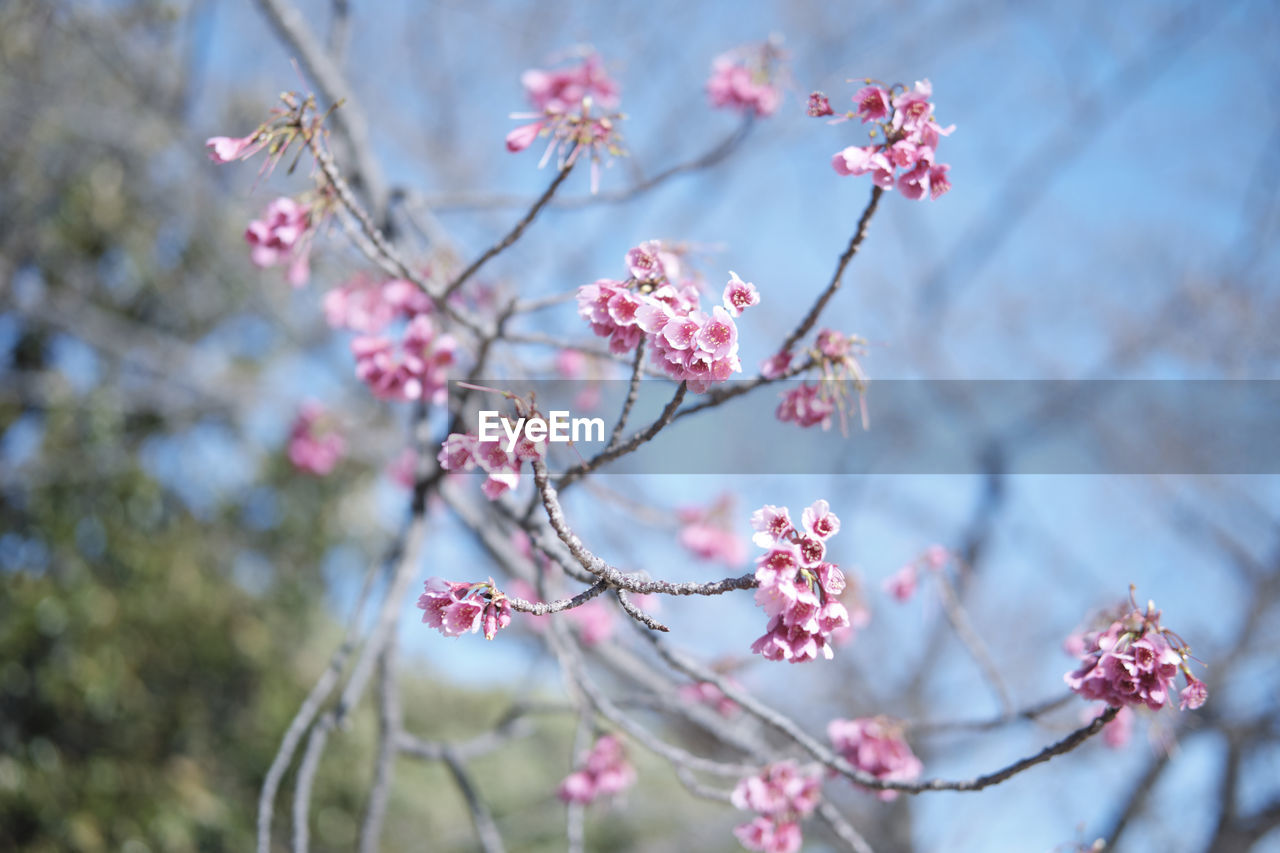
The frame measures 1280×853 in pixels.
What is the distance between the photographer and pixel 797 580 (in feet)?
3.23

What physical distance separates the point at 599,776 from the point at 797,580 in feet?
3.54

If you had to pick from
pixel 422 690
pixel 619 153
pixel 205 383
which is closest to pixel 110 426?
pixel 205 383

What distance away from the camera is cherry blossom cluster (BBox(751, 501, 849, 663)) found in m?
0.96

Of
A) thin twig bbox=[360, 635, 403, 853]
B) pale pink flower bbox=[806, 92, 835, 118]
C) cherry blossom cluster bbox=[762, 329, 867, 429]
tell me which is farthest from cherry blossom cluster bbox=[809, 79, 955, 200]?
thin twig bbox=[360, 635, 403, 853]

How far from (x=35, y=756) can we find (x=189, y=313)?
2888 mm

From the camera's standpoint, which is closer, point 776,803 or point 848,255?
point 848,255

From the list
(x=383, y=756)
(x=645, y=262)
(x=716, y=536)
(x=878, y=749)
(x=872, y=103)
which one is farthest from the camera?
(x=716, y=536)

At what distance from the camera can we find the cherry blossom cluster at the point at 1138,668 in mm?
1082

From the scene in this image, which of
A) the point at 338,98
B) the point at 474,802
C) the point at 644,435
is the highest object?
the point at 338,98

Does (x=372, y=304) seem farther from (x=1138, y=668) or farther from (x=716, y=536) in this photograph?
(x=1138, y=668)

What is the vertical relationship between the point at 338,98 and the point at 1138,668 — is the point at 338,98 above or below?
above

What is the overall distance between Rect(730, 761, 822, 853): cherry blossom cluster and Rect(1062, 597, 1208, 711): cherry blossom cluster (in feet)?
1.63

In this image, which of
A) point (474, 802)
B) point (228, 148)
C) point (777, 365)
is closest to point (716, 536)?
point (474, 802)

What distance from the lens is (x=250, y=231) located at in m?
1.50
